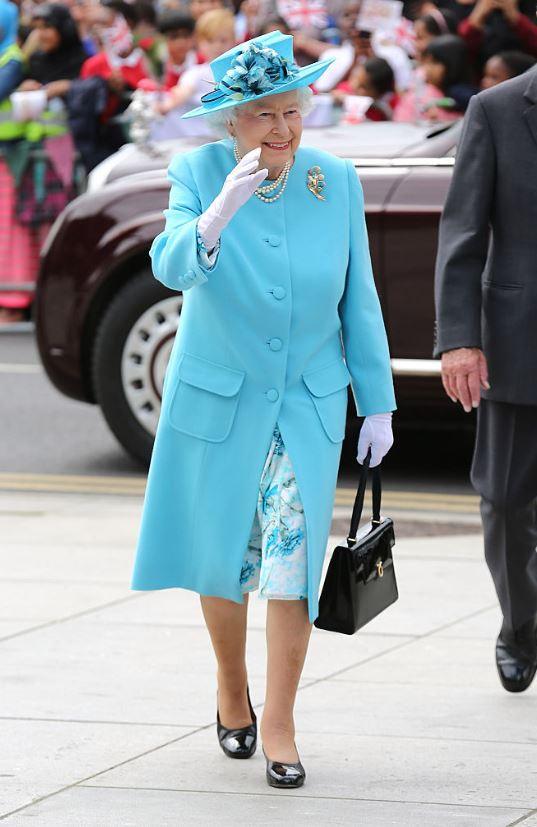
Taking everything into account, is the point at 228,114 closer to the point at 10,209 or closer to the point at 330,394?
the point at 330,394

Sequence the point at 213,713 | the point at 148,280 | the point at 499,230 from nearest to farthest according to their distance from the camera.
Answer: the point at 213,713
the point at 499,230
the point at 148,280

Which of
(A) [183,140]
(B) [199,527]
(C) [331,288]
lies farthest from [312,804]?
(A) [183,140]

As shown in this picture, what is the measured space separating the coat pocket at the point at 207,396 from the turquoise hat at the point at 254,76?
575 mm

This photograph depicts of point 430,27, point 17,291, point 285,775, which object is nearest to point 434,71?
point 430,27

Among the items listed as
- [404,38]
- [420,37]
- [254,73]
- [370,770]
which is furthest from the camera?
[404,38]

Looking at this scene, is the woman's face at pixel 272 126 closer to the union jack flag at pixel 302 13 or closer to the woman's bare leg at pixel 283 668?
the woman's bare leg at pixel 283 668

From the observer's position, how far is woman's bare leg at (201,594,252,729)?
4.18 metres

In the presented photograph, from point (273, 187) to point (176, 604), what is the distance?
7.09ft

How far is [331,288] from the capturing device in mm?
4098

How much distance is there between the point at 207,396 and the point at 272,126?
0.63 metres

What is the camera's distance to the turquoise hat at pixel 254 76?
3.94 metres

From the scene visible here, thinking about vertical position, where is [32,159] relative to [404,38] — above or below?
below

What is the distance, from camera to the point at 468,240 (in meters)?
4.66

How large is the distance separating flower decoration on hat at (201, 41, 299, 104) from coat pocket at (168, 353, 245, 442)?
2.01 ft
